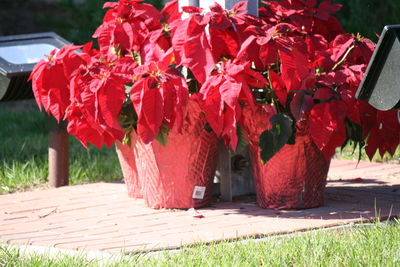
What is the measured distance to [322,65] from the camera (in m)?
3.16

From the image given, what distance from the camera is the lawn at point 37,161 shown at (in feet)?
13.4

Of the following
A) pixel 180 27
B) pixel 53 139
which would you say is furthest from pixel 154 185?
pixel 53 139

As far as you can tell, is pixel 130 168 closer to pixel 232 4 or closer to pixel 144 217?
pixel 144 217

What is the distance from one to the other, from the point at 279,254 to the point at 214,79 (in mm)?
792

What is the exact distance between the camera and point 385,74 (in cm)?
264

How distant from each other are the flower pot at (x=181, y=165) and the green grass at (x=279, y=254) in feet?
2.10

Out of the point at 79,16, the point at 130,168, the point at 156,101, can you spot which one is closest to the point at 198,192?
the point at 130,168

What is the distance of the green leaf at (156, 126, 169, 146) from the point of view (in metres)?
3.06

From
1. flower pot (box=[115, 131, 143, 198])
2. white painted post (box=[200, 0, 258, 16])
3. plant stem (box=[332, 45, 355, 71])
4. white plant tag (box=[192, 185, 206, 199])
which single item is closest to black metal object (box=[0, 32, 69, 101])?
flower pot (box=[115, 131, 143, 198])

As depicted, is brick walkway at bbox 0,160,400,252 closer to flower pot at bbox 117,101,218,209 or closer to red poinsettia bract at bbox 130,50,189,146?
flower pot at bbox 117,101,218,209

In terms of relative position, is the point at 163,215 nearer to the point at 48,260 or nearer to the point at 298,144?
the point at 298,144

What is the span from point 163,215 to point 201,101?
0.52 meters

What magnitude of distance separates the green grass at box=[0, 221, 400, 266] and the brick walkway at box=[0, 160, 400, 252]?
0.16 m

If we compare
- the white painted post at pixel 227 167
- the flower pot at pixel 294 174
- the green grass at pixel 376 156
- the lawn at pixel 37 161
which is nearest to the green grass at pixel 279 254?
the flower pot at pixel 294 174
